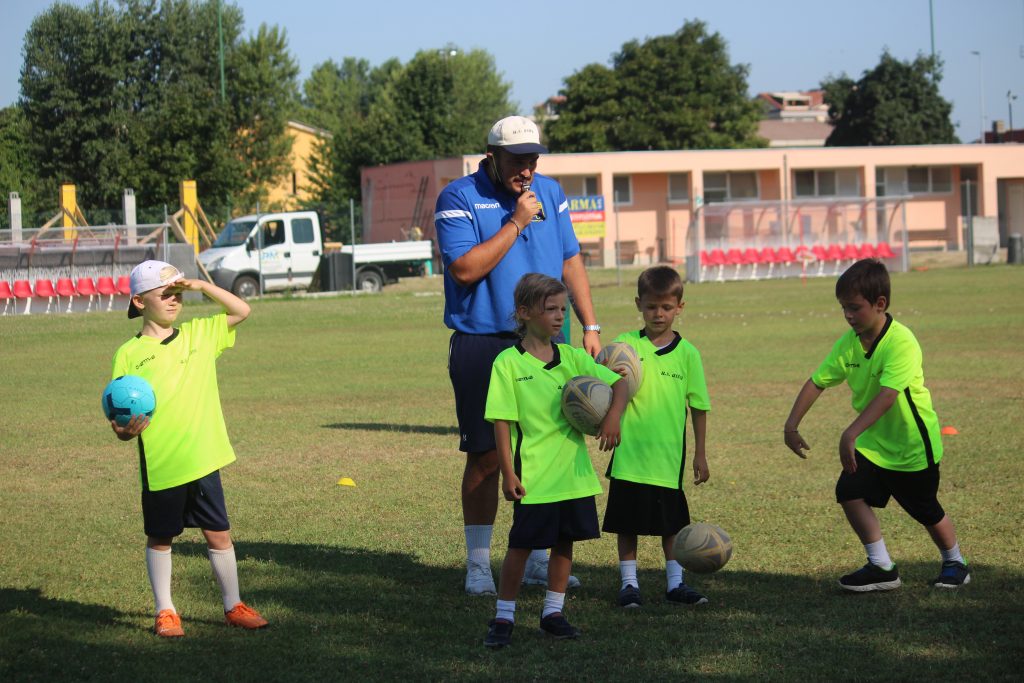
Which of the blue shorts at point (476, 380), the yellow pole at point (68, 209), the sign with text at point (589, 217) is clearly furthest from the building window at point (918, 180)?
the blue shorts at point (476, 380)

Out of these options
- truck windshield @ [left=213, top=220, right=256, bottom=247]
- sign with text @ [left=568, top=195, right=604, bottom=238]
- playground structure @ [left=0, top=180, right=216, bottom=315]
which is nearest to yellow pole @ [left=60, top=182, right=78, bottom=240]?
playground structure @ [left=0, top=180, right=216, bottom=315]

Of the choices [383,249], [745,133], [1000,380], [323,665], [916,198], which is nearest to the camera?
[323,665]

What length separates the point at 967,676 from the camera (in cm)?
442

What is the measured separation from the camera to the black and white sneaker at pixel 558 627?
16.5 feet

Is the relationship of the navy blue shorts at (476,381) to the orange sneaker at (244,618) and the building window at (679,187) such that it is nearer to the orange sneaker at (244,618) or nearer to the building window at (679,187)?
the orange sneaker at (244,618)

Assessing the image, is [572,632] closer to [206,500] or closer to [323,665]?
[323,665]

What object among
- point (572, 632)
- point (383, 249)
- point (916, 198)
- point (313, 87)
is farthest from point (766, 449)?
point (313, 87)

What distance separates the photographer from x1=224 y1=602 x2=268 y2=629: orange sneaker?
5.26 metres

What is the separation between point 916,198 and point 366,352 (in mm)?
48086

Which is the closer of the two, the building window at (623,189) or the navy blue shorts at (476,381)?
the navy blue shorts at (476,381)

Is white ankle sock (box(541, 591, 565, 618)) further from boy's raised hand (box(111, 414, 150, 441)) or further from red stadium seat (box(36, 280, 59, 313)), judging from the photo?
red stadium seat (box(36, 280, 59, 313))

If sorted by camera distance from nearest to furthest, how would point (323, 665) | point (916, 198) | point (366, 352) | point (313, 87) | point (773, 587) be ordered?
point (323, 665) → point (773, 587) → point (366, 352) → point (916, 198) → point (313, 87)

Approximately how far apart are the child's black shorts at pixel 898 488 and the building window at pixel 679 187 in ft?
176

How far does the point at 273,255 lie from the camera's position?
3416 centimetres
